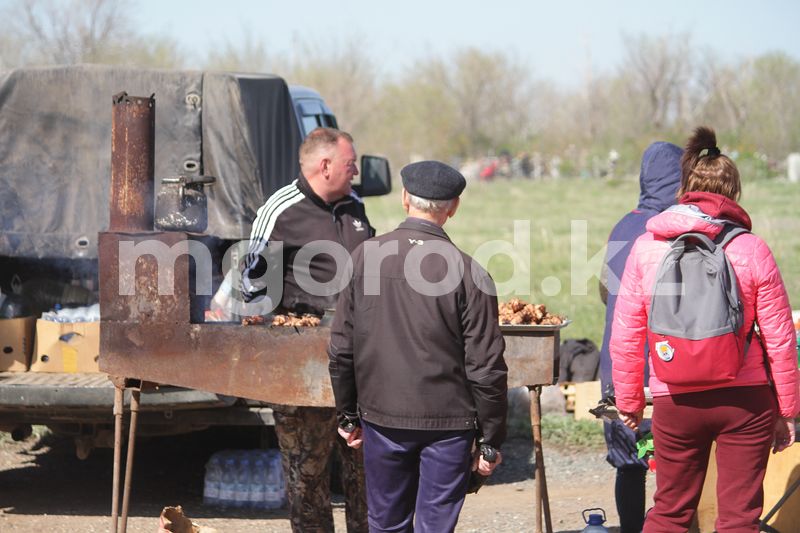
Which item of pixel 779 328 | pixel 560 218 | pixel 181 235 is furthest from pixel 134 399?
pixel 560 218

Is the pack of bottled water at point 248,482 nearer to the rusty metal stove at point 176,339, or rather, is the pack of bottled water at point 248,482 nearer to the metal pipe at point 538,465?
the rusty metal stove at point 176,339

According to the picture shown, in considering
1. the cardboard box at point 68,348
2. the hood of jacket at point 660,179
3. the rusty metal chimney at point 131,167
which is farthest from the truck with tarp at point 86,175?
the hood of jacket at point 660,179

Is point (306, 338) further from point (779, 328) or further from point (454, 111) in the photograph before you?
point (454, 111)

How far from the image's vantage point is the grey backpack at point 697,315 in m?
4.14

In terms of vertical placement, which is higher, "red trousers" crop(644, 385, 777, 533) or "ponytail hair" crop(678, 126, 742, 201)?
"ponytail hair" crop(678, 126, 742, 201)

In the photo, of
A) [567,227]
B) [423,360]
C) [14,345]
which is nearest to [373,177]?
[14,345]

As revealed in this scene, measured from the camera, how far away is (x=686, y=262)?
14.0 feet

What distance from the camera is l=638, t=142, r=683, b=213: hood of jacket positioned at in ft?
18.5

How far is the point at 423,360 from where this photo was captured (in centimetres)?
405

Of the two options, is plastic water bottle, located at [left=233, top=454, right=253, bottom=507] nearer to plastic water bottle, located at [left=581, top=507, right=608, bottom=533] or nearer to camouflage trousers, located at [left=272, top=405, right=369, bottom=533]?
camouflage trousers, located at [left=272, top=405, right=369, bottom=533]

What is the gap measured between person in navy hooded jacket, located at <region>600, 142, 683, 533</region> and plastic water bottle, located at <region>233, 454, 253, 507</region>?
7.73 ft

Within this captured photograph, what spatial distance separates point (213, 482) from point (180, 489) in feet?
2.27

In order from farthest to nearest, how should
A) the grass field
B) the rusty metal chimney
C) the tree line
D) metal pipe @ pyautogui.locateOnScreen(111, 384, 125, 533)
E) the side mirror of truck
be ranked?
the tree line, the grass field, the side mirror of truck, the rusty metal chimney, metal pipe @ pyautogui.locateOnScreen(111, 384, 125, 533)

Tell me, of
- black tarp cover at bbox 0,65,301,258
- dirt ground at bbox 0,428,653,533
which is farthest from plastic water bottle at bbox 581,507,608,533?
black tarp cover at bbox 0,65,301,258
